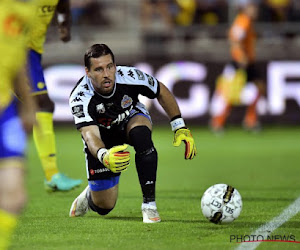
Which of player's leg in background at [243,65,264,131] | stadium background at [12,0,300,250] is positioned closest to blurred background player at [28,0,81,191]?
stadium background at [12,0,300,250]

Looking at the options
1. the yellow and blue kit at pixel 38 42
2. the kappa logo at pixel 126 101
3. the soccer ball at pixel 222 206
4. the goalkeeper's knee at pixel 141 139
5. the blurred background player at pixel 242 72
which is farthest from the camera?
the blurred background player at pixel 242 72

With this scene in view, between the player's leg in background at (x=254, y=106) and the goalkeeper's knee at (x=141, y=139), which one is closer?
the goalkeeper's knee at (x=141, y=139)

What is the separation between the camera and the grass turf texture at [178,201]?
5.78 metres

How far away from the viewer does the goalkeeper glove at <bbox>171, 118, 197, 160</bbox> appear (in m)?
6.64

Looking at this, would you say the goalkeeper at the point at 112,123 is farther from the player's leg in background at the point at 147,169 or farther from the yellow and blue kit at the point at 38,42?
the yellow and blue kit at the point at 38,42

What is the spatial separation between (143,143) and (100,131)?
21.1 inches

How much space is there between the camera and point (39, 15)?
8.66 metres

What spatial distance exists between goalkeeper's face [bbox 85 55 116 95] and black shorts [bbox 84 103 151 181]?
476 mm

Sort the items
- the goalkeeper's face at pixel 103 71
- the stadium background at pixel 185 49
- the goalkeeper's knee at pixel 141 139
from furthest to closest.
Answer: the stadium background at pixel 185 49 → the goalkeeper's knee at pixel 141 139 → the goalkeeper's face at pixel 103 71

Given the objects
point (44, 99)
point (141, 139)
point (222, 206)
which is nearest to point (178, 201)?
point (141, 139)

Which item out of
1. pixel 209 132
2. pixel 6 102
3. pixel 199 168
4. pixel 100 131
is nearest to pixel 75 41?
pixel 209 132

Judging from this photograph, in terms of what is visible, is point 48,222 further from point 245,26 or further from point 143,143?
point 245,26

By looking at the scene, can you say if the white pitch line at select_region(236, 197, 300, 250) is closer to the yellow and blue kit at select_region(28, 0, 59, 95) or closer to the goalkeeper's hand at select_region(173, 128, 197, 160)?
the goalkeeper's hand at select_region(173, 128, 197, 160)

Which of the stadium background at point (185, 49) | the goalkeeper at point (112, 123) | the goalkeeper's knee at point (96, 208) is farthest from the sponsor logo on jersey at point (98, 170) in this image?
the stadium background at point (185, 49)
